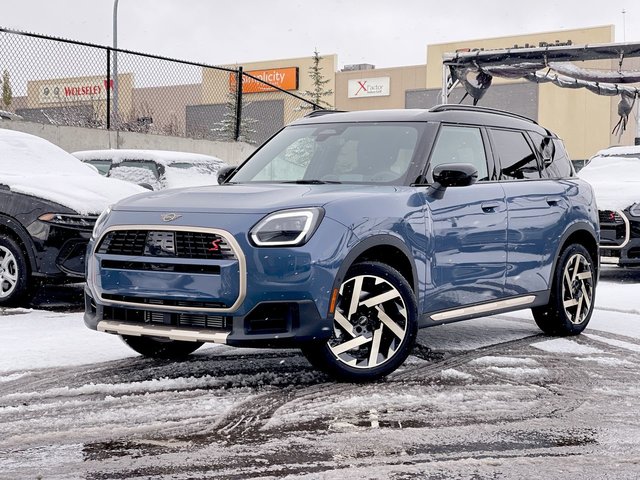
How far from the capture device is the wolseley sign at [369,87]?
7431 centimetres

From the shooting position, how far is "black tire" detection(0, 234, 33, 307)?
875 centimetres

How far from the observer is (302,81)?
252ft

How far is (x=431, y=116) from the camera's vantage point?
6.74 meters

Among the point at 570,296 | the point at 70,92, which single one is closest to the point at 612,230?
the point at 570,296

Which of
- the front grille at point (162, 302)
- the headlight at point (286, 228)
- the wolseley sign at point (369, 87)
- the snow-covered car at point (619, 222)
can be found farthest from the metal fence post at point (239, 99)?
the wolseley sign at point (369, 87)

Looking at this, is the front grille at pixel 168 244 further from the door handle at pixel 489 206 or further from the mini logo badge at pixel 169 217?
the door handle at pixel 489 206

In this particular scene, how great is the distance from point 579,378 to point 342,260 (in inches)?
70.2

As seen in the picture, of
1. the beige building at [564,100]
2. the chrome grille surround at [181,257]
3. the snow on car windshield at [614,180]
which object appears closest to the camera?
the chrome grille surround at [181,257]

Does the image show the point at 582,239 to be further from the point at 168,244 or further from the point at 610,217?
the point at 610,217

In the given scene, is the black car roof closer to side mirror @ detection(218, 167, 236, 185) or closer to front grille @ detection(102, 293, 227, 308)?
side mirror @ detection(218, 167, 236, 185)

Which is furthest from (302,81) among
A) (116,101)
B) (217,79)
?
(116,101)

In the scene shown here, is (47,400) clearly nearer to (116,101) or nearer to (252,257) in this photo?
(252,257)

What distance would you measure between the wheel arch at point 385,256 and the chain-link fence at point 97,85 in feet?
39.9

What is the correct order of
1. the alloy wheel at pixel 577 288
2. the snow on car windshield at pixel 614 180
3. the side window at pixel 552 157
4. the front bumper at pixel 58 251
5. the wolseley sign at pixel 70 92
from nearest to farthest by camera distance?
the alloy wheel at pixel 577 288 → the side window at pixel 552 157 → the front bumper at pixel 58 251 → the snow on car windshield at pixel 614 180 → the wolseley sign at pixel 70 92
